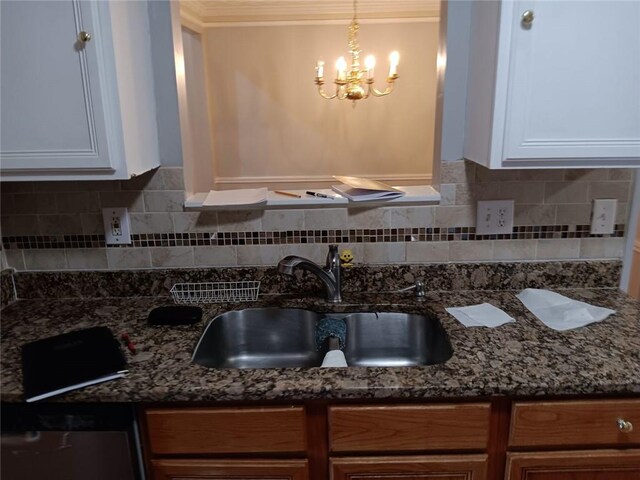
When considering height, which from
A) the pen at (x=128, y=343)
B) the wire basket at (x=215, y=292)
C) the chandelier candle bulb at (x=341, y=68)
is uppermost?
the chandelier candle bulb at (x=341, y=68)

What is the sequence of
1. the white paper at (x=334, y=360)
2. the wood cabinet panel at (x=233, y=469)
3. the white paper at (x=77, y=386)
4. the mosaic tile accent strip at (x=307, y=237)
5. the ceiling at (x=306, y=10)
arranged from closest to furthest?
the white paper at (x=77, y=386), the wood cabinet panel at (x=233, y=469), the white paper at (x=334, y=360), the mosaic tile accent strip at (x=307, y=237), the ceiling at (x=306, y=10)

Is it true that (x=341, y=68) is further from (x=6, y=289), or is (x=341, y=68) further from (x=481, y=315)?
(x=6, y=289)

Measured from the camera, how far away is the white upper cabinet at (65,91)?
117cm

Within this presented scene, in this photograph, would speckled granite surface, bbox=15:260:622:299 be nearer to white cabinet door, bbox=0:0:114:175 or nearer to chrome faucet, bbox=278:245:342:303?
chrome faucet, bbox=278:245:342:303

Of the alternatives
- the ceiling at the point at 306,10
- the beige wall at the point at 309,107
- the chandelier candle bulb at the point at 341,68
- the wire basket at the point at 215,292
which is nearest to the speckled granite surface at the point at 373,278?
the wire basket at the point at 215,292

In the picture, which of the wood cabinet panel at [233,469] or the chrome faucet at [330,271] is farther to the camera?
the chrome faucet at [330,271]

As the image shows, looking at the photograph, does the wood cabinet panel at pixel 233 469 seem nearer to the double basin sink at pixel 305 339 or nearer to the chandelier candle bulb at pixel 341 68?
the double basin sink at pixel 305 339

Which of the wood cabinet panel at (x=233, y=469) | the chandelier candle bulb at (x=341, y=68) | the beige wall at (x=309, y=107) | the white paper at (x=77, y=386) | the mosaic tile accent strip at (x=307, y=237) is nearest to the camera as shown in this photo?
the white paper at (x=77, y=386)

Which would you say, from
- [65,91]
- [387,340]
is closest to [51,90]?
[65,91]

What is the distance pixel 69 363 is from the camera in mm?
1171

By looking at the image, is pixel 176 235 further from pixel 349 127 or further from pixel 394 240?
pixel 349 127

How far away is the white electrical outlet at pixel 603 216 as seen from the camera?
158 cm

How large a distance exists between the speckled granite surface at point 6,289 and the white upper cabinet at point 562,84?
62.2 inches

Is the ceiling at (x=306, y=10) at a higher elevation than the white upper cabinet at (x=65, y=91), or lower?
higher
